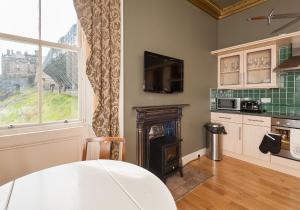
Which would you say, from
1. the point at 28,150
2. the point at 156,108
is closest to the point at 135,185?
the point at 28,150

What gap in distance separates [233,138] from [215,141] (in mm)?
364

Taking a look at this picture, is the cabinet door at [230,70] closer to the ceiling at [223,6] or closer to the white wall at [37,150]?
Answer: the ceiling at [223,6]

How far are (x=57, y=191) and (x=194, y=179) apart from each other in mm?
2105

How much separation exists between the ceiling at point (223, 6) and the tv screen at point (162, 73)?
4.63ft

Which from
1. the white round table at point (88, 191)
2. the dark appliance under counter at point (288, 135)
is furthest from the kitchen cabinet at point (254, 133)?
the white round table at point (88, 191)

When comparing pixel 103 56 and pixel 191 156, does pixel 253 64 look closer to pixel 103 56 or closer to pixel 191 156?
pixel 191 156

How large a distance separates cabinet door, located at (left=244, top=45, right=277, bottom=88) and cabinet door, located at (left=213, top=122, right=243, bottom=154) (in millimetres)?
815

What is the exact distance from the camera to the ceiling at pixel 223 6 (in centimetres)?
332

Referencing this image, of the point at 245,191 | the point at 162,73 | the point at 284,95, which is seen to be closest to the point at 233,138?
the point at 284,95

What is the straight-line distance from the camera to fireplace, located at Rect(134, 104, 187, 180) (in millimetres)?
2330

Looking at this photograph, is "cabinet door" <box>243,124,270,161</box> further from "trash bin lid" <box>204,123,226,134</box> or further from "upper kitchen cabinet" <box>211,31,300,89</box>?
"upper kitchen cabinet" <box>211,31,300,89</box>

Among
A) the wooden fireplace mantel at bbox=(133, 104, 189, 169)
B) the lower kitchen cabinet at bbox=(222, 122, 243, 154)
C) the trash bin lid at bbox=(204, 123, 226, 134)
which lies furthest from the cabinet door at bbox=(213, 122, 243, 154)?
the wooden fireplace mantel at bbox=(133, 104, 189, 169)

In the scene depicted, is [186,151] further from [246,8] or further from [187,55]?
[246,8]

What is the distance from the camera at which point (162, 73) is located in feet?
8.57
